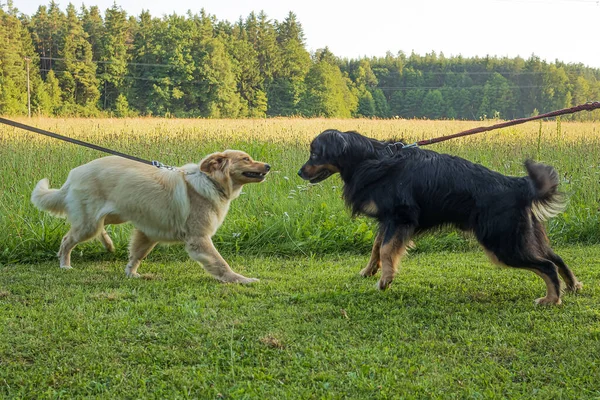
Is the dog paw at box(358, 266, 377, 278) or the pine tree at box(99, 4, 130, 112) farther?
the pine tree at box(99, 4, 130, 112)

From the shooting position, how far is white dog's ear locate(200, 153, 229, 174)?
4.87 m

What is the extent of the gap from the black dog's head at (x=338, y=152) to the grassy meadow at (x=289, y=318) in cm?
103

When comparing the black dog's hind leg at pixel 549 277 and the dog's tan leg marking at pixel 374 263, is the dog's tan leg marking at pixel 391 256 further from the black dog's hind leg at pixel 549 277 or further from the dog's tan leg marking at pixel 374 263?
the black dog's hind leg at pixel 549 277

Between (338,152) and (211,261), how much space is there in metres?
1.51

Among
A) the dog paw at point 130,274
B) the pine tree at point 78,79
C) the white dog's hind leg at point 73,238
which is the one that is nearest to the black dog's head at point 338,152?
the dog paw at point 130,274

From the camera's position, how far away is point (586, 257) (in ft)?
18.4

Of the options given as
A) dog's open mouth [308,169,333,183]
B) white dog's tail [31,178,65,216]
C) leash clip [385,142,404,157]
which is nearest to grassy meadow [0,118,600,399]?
white dog's tail [31,178,65,216]

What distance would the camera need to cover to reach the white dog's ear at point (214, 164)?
192 inches

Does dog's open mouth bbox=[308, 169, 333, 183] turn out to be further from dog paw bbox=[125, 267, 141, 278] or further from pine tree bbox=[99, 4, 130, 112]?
pine tree bbox=[99, 4, 130, 112]

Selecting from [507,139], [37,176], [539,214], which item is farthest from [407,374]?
[507,139]

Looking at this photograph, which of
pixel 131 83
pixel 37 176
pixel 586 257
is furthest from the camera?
pixel 131 83

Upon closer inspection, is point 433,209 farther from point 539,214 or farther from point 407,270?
point 407,270

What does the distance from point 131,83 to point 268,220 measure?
50.3 meters

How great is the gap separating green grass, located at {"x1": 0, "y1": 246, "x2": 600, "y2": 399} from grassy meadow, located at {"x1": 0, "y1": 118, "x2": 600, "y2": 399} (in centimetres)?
1
